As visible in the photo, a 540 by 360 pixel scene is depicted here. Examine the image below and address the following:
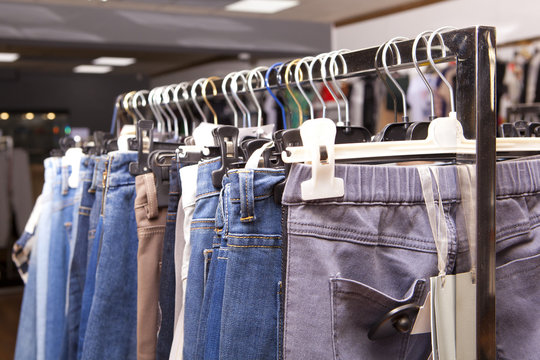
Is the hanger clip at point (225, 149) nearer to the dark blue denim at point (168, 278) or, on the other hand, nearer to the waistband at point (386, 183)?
the dark blue denim at point (168, 278)

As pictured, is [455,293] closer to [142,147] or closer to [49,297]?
[142,147]

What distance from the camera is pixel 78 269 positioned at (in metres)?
1.69

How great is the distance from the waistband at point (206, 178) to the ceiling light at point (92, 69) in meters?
8.73

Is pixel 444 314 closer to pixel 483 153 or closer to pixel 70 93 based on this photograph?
pixel 483 153

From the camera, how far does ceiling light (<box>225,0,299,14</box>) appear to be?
231 inches

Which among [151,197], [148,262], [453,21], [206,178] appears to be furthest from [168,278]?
[453,21]

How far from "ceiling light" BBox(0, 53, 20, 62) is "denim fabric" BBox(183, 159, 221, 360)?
319 inches

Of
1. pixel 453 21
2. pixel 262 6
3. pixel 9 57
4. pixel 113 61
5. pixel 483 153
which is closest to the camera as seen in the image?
pixel 483 153

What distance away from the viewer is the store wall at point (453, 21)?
15.3 ft

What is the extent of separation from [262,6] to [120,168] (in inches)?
193

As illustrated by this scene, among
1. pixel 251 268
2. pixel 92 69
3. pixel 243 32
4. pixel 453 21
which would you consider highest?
pixel 92 69

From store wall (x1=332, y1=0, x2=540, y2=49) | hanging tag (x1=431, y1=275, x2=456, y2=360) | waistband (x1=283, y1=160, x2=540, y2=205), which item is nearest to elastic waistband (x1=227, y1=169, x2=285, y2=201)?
waistband (x1=283, y1=160, x2=540, y2=205)

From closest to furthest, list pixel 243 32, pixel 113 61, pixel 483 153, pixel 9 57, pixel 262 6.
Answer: pixel 483 153, pixel 262 6, pixel 243 32, pixel 9 57, pixel 113 61

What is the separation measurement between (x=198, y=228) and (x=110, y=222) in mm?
404
